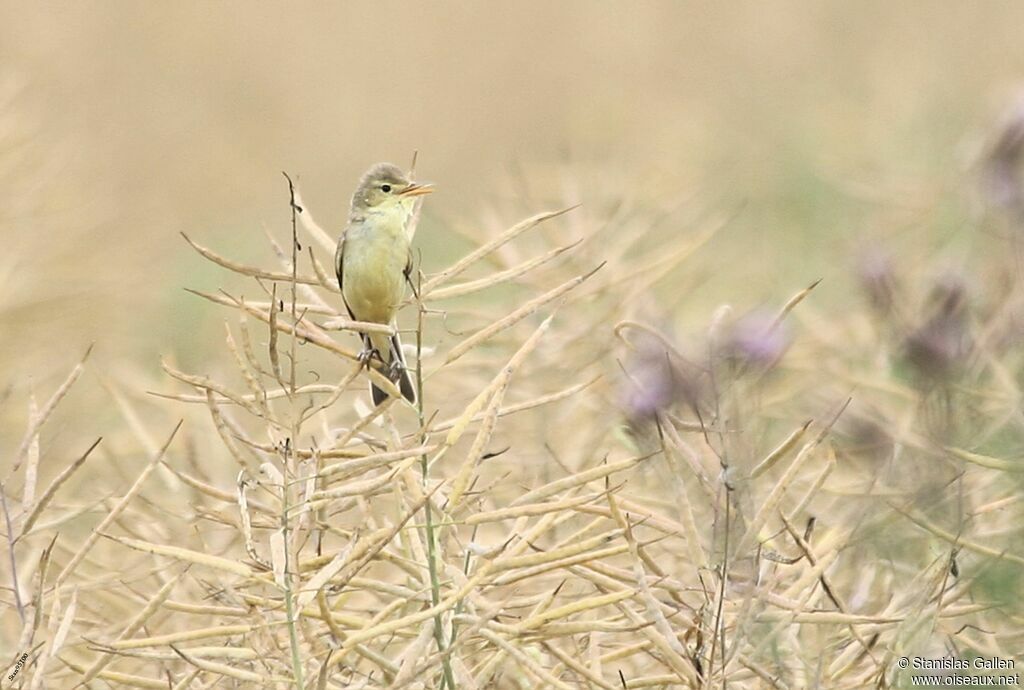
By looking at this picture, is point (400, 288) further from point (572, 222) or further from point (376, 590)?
point (572, 222)

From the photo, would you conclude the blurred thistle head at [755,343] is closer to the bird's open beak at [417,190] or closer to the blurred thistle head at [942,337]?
the blurred thistle head at [942,337]

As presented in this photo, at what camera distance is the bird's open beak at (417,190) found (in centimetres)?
397

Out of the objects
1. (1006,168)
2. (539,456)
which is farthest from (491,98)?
(1006,168)

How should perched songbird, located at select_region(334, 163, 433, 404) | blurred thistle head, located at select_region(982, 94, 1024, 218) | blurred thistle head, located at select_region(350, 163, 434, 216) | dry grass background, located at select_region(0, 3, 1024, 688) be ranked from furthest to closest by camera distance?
blurred thistle head, located at select_region(350, 163, 434, 216)
perched songbird, located at select_region(334, 163, 433, 404)
blurred thistle head, located at select_region(982, 94, 1024, 218)
dry grass background, located at select_region(0, 3, 1024, 688)

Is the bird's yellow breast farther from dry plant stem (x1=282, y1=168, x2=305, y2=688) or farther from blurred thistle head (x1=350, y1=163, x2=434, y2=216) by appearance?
dry plant stem (x1=282, y1=168, x2=305, y2=688)

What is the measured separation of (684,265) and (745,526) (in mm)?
6562

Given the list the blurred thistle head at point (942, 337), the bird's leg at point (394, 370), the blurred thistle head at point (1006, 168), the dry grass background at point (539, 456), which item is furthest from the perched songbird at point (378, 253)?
the blurred thistle head at point (942, 337)

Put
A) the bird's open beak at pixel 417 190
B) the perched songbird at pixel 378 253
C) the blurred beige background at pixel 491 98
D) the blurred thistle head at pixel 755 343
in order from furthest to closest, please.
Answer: the blurred beige background at pixel 491 98, the perched songbird at pixel 378 253, the bird's open beak at pixel 417 190, the blurred thistle head at pixel 755 343

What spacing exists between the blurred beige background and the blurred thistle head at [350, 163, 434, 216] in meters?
7.86

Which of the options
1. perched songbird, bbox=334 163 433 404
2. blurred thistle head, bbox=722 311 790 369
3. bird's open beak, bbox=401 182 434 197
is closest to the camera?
blurred thistle head, bbox=722 311 790 369

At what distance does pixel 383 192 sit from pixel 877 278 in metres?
1.83

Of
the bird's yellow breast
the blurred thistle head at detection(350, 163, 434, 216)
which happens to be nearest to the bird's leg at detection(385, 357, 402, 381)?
the bird's yellow breast

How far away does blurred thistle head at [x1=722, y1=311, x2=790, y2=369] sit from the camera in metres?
2.77

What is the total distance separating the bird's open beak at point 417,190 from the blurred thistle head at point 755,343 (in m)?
1.13
